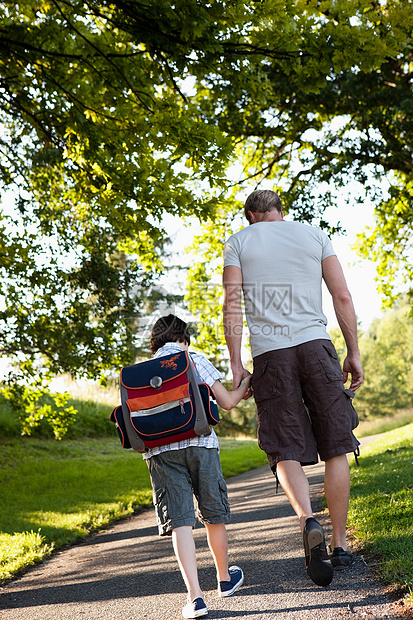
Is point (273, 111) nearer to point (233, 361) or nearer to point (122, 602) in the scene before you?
point (233, 361)

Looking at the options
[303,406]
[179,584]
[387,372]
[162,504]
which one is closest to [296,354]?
[303,406]

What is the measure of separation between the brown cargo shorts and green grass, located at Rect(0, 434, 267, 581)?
330 cm

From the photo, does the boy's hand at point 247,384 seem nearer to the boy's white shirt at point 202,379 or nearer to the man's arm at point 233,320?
the man's arm at point 233,320

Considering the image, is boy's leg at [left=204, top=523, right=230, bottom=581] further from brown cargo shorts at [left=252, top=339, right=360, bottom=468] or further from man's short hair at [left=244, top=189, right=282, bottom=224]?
man's short hair at [left=244, top=189, right=282, bottom=224]

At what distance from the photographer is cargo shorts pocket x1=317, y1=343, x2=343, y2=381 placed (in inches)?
138

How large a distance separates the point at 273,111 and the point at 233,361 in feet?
33.6

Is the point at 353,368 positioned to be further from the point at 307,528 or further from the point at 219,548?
the point at 219,548

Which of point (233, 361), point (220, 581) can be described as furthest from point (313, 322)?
point (220, 581)

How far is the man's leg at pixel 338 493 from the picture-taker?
350 cm

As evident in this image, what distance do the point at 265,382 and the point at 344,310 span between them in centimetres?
74

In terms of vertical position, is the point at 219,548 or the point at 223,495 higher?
the point at 223,495

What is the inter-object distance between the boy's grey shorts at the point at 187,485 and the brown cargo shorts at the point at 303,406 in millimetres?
391

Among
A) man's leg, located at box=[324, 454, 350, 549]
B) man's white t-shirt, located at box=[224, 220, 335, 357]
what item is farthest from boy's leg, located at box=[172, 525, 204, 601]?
man's white t-shirt, located at box=[224, 220, 335, 357]

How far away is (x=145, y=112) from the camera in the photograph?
767 centimetres
